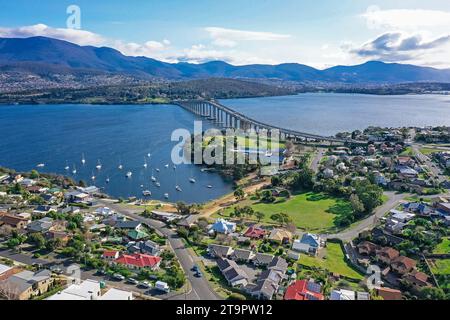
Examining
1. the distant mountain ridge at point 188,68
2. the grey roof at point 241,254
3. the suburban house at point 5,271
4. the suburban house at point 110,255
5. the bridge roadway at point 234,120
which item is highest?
the distant mountain ridge at point 188,68

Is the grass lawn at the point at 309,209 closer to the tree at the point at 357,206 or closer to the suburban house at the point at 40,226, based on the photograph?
the tree at the point at 357,206

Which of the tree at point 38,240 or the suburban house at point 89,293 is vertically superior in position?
the suburban house at point 89,293

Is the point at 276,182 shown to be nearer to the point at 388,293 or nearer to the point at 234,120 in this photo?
the point at 388,293

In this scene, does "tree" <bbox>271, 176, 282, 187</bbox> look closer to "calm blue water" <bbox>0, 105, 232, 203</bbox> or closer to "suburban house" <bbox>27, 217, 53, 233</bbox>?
"calm blue water" <bbox>0, 105, 232, 203</bbox>

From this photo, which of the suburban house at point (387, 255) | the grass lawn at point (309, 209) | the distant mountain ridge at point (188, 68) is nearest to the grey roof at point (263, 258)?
the grass lawn at point (309, 209)

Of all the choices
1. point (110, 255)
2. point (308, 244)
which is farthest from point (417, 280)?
point (110, 255)

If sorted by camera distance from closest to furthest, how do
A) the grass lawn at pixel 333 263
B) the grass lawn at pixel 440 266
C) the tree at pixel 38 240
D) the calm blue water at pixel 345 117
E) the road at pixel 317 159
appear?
the grass lawn at pixel 440 266
the grass lawn at pixel 333 263
the tree at pixel 38 240
the road at pixel 317 159
the calm blue water at pixel 345 117

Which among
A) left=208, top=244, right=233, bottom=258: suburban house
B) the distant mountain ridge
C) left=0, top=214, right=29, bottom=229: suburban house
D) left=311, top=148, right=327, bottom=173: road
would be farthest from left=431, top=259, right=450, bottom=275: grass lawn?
the distant mountain ridge
